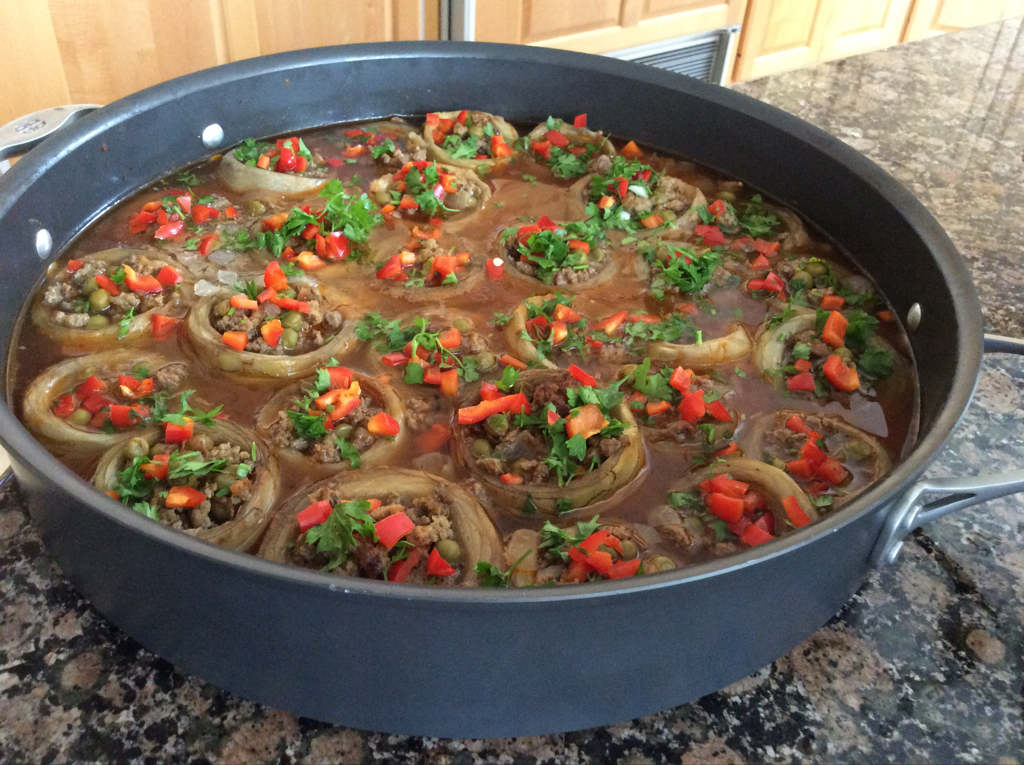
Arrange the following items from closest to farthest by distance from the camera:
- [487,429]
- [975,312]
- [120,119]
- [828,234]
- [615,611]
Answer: [615,611] < [975,312] < [487,429] < [120,119] < [828,234]

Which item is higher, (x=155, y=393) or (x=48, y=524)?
(x=48, y=524)

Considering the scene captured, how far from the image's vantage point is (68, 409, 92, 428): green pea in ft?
5.86

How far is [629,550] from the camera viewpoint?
1572mm

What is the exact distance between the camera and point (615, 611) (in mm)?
1135

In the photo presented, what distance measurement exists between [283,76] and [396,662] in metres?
1.86

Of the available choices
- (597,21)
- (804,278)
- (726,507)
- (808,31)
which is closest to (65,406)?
(726,507)

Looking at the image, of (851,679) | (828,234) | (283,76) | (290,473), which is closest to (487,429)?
(290,473)

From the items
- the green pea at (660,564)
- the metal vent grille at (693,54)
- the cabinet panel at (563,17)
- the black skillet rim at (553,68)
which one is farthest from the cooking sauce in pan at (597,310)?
the metal vent grille at (693,54)

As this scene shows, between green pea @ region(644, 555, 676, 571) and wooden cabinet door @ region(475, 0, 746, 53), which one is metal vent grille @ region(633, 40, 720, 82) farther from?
green pea @ region(644, 555, 676, 571)

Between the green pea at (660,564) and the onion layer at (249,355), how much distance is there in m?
0.85

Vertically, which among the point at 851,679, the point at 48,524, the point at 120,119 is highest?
the point at 120,119

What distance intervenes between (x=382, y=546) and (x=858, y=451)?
981mm

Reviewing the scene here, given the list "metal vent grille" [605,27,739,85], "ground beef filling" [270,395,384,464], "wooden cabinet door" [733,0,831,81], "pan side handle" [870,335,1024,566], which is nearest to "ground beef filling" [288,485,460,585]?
"ground beef filling" [270,395,384,464]

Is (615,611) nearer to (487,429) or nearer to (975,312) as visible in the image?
(487,429)
